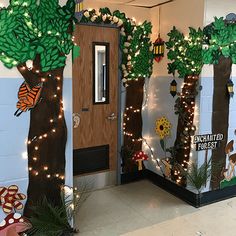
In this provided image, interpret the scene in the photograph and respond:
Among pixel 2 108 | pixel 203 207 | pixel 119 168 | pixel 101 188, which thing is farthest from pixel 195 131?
pixel 2 108

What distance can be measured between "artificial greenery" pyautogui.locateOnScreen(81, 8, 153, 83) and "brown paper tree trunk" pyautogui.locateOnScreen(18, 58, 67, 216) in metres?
1.50

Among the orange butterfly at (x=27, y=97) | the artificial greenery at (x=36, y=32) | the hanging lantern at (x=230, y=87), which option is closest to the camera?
the artificial greenery at (x=36, y=32)

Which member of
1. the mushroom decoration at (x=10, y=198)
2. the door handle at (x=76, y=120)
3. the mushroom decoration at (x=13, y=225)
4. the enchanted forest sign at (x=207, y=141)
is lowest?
the mushroom decoration at (x=13, y=225)

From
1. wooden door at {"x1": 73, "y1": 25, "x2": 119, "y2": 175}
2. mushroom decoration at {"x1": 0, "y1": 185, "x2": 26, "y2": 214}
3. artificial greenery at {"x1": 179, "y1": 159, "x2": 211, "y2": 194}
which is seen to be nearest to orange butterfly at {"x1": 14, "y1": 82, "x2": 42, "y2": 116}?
mushroom decoration at {"x1": 0, "y1": 185, "x2": 26, "y2": 214}

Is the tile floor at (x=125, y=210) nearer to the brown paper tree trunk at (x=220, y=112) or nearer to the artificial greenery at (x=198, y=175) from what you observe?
the artificial greenery at (x=198, y=175)

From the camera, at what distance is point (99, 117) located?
3.89 m

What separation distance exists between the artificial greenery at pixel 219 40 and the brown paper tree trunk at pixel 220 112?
83 millimetres

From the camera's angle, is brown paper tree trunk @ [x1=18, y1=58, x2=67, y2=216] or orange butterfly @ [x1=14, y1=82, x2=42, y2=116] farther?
brown paper tree trunk @ [x1=18, y1=58, x2=67, y2=216]

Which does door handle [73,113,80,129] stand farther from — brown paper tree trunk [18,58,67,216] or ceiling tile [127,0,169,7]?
ceiling tile [127,0,169,7]

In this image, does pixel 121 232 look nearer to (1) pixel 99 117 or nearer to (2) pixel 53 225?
(2) pixel 53 225

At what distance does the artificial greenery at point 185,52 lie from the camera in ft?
10.9

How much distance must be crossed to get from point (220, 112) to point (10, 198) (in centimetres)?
245

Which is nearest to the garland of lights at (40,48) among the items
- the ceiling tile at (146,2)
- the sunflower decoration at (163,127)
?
the ceiling tile at (146,2)

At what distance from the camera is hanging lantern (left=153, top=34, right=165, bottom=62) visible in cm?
383
